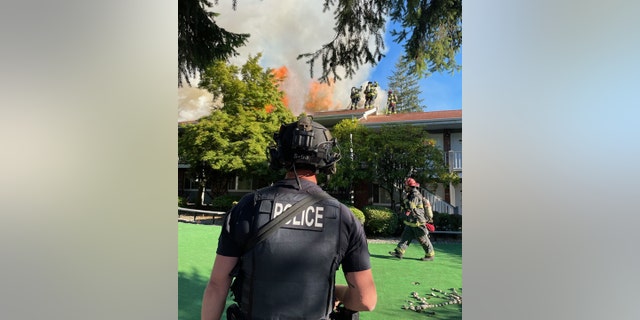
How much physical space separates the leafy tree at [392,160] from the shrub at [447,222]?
0.89m

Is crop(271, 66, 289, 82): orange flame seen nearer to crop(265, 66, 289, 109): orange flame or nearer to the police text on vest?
crop(265, 66, 289, 109): orange flame

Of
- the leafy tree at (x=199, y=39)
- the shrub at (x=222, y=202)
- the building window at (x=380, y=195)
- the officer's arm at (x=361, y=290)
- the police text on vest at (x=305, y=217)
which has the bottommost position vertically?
the shrub at (x=222, y=202)

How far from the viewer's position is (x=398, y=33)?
357 centimetres

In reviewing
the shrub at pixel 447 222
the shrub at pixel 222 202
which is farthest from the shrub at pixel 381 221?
the shrub at pixel 222 202

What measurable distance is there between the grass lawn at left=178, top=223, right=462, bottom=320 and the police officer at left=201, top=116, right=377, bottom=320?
7.85 feet

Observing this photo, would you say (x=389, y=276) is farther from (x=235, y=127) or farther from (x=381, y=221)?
(x=235, y=127)

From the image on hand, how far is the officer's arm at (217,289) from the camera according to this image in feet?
3.78

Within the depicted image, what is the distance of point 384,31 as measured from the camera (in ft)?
13.0

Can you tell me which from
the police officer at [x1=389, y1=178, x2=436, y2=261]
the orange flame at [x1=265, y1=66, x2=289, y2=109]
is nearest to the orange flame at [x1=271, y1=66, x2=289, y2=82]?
the orange flame at [x1=265, y1=66, x2=289, y2=109]

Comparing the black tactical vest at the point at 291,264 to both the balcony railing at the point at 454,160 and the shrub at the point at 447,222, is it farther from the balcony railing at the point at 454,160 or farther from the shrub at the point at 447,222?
the balcony railing at the point at 454,160

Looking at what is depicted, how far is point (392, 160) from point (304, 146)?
7917 millimetres
